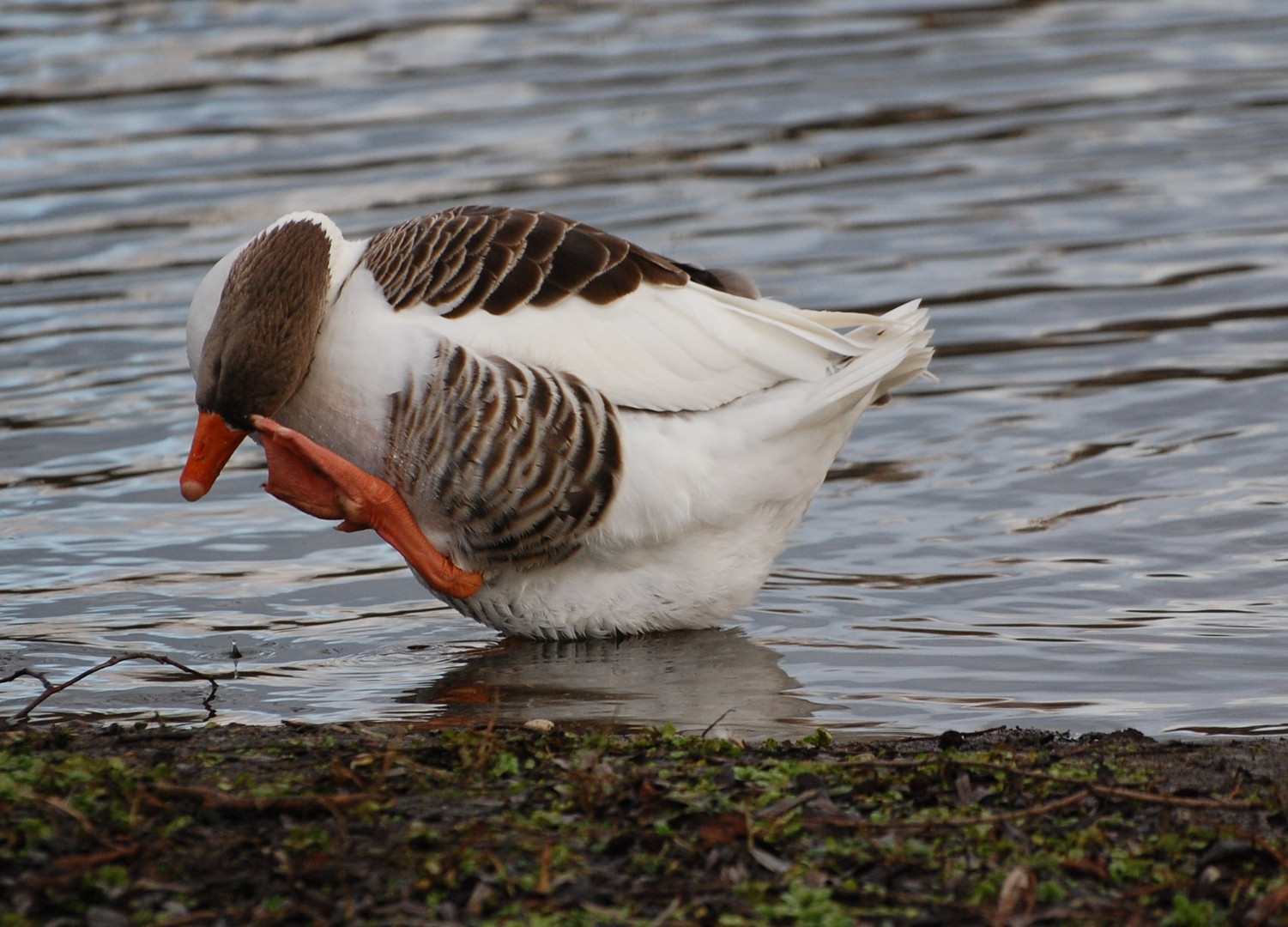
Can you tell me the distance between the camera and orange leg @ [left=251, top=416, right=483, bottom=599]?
6.64 m

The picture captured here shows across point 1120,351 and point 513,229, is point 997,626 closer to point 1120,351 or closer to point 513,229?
point 513,229

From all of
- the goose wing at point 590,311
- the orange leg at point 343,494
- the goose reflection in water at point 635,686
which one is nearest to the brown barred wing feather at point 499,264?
the goose wing at point 590,311

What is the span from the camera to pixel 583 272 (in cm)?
695

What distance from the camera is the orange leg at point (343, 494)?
664cm

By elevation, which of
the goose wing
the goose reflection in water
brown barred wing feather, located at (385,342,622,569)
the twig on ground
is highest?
the goose wing

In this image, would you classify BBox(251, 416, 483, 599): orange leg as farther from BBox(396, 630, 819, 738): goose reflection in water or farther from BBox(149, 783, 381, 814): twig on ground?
BBox(149, 783, 381, 814): twig on ground

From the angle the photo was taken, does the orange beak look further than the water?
Yes

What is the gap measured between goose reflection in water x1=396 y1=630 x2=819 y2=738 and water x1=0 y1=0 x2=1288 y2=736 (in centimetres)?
3

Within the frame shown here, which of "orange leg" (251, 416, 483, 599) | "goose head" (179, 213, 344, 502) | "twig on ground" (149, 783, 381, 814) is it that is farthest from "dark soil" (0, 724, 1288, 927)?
"goose head" (179, 213, 344, 502)

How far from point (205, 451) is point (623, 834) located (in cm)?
350

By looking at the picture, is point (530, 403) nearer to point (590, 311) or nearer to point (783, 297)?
point (590, 311)

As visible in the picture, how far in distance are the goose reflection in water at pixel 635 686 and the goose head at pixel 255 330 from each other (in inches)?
54.1

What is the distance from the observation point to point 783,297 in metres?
11.8

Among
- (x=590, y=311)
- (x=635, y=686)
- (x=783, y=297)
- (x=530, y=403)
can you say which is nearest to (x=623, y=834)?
(x=635, y=686)
